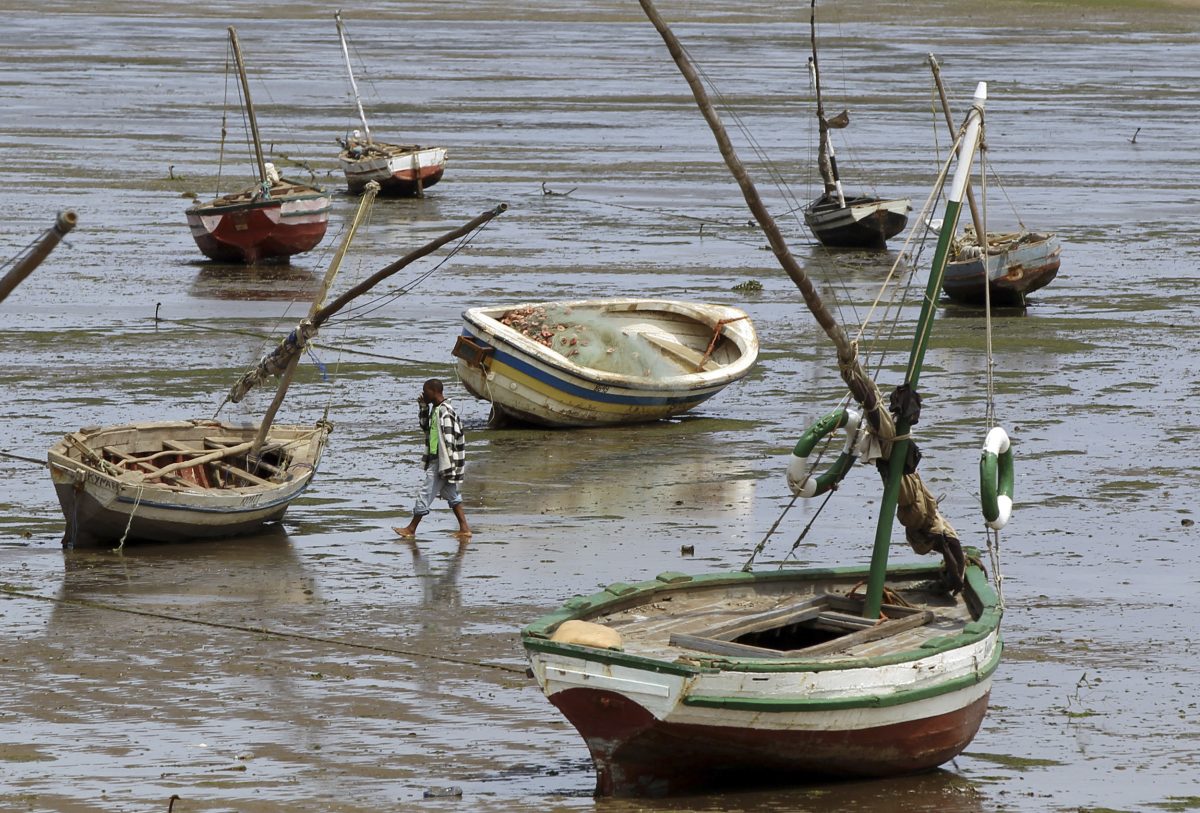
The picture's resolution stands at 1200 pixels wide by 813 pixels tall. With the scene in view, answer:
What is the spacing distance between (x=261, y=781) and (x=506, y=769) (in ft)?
4.60

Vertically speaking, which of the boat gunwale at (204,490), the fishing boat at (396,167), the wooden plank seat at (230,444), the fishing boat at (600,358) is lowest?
the fishing boat at (396,167)

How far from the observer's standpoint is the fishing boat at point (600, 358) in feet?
69.1

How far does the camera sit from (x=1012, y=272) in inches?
1111

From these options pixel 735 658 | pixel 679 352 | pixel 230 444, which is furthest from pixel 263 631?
pixel 679 352

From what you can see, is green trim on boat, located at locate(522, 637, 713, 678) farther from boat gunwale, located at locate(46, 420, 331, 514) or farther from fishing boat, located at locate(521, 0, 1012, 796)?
boat gunwale, located at locate(46, 420, 331, 514)

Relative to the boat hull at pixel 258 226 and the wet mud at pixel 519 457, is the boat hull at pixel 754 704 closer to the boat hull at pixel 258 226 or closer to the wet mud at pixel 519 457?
the wet mud at pixel 519 457

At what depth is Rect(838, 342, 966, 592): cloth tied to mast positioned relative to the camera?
39.0 feet

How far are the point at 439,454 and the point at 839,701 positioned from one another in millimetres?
6905

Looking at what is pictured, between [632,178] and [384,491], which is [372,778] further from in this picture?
[632,178]

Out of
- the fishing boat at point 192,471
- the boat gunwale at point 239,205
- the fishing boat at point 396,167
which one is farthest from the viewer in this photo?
the fishing boat at point 396,167

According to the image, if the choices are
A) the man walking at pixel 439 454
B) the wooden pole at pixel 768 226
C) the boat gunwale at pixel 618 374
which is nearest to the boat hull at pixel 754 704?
the wooden pole at pixel 768 226

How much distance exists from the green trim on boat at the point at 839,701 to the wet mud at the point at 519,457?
710 mm

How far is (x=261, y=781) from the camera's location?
11.1 m

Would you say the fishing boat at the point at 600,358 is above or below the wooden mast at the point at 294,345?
below
